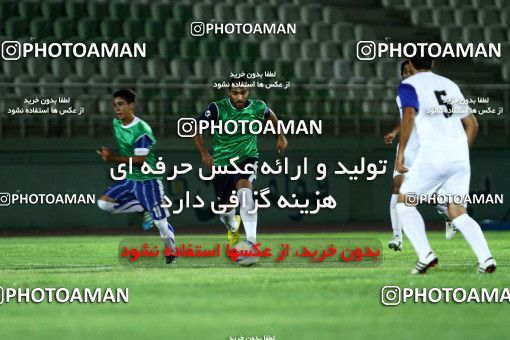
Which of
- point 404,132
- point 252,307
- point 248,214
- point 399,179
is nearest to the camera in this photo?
point 252,307

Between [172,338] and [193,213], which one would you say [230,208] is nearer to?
[172,338]

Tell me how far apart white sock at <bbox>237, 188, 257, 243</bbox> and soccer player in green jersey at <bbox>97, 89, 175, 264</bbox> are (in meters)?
0.76

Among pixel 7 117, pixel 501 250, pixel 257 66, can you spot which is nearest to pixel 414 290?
pixel 501 250

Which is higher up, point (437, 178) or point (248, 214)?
point (437, 178)

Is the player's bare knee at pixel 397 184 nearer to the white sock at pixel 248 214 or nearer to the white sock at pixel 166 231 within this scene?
the white sock at pixel 248 214

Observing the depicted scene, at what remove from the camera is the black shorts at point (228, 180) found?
1494 centimetres

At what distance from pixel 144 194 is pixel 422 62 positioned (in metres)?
3.40

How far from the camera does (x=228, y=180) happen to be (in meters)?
15.0

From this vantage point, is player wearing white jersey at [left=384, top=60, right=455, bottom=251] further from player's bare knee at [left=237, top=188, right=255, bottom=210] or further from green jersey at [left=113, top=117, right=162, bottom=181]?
green jersey at [left=113, top=117, right=162, bottom=181]

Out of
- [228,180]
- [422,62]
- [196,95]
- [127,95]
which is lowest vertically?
[228,180]

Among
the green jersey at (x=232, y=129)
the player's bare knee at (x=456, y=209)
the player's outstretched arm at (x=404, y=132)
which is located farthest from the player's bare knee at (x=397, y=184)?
the player's outstretched arm at (x=404, y=132)

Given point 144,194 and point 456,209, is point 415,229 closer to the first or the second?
point 456,209

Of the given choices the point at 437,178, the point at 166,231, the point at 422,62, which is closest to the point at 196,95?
the point at 166,231

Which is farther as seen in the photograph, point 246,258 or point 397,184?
point 397,184
